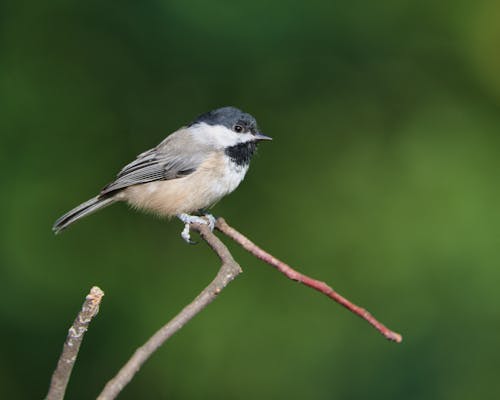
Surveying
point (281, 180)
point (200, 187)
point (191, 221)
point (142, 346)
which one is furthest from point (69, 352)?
point (281, 180)

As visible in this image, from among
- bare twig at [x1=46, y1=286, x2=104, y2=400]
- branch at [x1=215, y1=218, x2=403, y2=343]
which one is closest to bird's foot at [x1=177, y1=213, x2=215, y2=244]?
branch at [x1=215, y1=218, x2=403, y2=343]

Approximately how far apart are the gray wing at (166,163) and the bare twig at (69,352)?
2.10m

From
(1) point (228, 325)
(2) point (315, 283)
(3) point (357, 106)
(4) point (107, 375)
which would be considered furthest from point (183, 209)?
(2) point (315, 283)

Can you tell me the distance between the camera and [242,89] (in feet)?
14.4

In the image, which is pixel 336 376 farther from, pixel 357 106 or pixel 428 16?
pixel 428 16

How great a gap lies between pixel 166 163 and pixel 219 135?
32 centimetres

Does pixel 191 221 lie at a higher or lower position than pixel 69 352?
higher

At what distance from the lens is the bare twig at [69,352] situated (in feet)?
4.52

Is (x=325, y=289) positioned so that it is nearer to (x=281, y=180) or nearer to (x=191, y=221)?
(x=191, y=221)

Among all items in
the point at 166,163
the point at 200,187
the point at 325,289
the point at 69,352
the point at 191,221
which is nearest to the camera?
the point at 69,352

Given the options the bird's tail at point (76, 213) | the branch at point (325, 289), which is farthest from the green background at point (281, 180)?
the branch at point (325, 289)

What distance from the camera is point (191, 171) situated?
361cm

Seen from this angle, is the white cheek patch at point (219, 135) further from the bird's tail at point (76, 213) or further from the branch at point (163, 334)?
the branch at point (163, 334)

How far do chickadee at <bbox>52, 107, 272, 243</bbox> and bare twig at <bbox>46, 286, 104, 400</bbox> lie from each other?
187 cm
